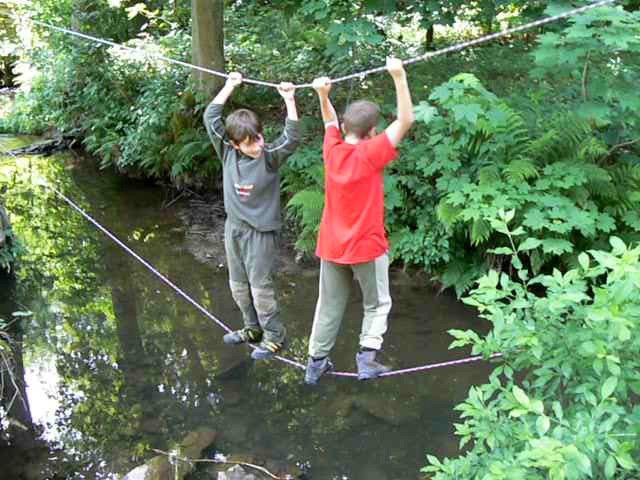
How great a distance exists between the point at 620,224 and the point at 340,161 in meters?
3.66

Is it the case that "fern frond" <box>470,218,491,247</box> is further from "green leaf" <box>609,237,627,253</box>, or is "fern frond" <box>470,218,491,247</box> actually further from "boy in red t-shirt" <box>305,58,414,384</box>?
"green leaf" <box>609,237,627,253</box>

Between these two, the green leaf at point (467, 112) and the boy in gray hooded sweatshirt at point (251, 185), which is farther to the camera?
the green leaf at point (467, 112)

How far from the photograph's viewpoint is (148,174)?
9.90m

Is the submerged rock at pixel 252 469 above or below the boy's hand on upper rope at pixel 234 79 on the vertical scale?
below

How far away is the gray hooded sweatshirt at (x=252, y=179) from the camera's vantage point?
384cm

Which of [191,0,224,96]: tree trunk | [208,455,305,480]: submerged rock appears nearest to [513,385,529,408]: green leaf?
[208,455,305,480]: submerged rock

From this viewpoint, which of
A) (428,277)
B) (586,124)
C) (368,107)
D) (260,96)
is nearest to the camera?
(368,107)

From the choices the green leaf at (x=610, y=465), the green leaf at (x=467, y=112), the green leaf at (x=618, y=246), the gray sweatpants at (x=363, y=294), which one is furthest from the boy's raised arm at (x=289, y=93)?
the green leaf at (x=610, y=465)

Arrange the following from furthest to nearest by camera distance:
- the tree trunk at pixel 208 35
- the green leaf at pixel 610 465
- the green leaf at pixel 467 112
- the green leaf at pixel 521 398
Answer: the tree trunk at pixel 208 35, the green leaf at pixel 467 112, the green leaf at pixel 521 398, the green leaf at pixel 610 465

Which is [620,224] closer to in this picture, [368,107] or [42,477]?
[368,107]

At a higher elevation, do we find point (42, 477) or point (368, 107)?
point (368, 107)

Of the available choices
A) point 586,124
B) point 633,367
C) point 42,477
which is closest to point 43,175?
point 42,477

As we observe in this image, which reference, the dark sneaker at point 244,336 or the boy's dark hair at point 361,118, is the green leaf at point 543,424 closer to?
the boy's dark hair at point 361,118

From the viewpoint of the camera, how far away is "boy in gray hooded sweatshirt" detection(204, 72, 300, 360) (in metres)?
3.77
